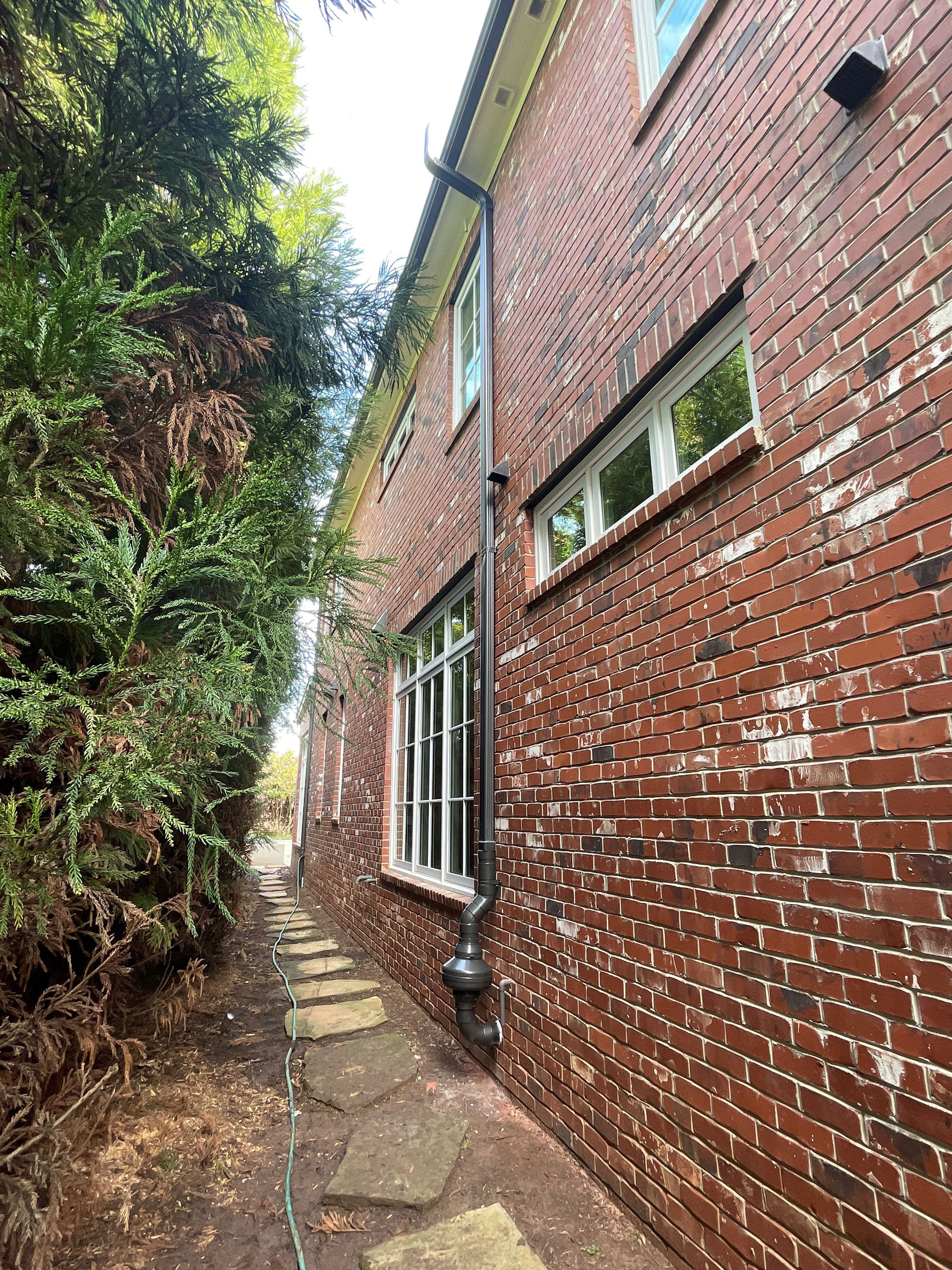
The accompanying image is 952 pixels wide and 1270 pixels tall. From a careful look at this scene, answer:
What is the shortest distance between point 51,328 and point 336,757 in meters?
8.57

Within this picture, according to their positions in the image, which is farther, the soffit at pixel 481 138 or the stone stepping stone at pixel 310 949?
the stone stepping stone at pixel 310 949

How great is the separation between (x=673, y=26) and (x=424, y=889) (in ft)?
16.4

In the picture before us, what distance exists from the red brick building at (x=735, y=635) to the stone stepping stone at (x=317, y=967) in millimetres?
1851

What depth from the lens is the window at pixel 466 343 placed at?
5.16 m

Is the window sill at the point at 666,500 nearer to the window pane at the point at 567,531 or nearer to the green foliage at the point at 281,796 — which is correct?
the window pane at the point at 567,531

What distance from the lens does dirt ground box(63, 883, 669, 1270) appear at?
205 cm

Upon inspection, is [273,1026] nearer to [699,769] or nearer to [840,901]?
[699,769]

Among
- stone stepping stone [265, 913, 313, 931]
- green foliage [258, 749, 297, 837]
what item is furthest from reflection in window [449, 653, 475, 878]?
stone stepping stone [265, 913, 313, 931]

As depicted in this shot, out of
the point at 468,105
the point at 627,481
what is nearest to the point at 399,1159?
the point at 627,481

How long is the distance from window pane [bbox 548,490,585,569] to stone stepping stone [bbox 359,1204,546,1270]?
8.51ft

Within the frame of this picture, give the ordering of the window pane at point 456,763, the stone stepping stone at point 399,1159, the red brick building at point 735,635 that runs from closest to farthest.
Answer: the red brick building at point 735,635 < the stone stepping stone at point 399,1159 < the window pane at point 456,763

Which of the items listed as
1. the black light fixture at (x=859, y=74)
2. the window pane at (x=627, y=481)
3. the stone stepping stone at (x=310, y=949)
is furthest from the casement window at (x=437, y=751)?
the black light fixture at (x=859, y=74)

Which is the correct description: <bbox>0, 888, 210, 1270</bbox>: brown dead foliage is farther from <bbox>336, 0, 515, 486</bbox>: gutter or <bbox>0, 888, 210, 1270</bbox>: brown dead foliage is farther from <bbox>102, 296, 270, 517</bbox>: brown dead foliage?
<bbox>336, 0, 515, 486</bbox>: gutter

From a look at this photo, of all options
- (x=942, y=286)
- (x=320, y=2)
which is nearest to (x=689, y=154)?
(x=942, y=286)
